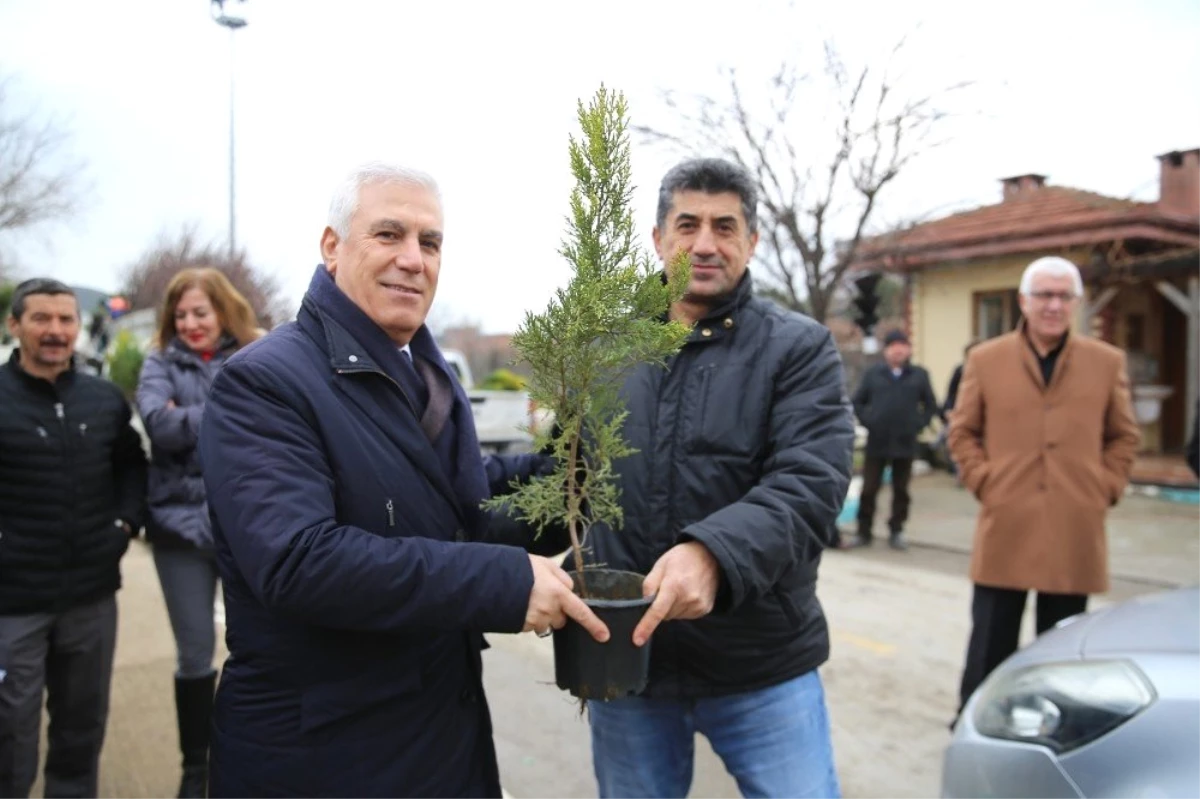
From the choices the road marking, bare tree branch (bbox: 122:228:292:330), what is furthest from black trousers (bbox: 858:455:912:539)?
bare tree branch (bbox: 122:228:292:330)

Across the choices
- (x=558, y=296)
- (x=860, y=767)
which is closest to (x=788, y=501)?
(x=558, y=296)

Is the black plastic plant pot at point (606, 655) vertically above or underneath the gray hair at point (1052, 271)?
underneath

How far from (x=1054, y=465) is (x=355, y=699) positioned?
322 cm

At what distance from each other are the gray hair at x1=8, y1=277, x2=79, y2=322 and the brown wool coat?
3793 millimetres

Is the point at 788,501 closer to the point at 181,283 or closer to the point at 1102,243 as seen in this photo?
the point at 181,283

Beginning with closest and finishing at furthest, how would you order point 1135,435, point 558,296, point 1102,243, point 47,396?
point 558,296 < point 47,396 < point 1135,435 < point 1102,243

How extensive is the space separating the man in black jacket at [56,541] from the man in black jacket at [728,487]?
1882 mm

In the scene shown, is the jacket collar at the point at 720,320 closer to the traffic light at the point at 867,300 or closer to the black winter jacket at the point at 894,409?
the black winter jacket at the point at 894,409

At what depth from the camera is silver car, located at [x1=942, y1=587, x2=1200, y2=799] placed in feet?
6.38

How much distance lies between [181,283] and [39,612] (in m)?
1.39

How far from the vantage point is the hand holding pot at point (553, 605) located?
1.48m

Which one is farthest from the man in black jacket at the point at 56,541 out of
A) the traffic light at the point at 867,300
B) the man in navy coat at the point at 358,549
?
the traffic light at the point at 867,300

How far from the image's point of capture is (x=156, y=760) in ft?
11.8

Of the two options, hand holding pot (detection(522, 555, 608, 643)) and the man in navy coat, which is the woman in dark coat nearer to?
the man in navy coat
